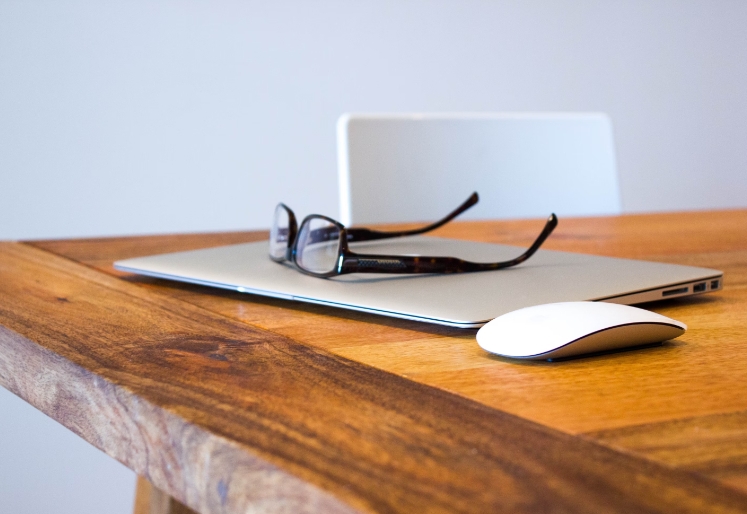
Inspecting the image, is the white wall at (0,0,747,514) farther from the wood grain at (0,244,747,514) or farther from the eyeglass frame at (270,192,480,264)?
the wood grain at (0,244,747,514)

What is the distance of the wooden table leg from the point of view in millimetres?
767

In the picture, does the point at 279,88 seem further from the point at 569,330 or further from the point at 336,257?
the point at 569,330

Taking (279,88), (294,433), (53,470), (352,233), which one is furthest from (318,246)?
(279,88)

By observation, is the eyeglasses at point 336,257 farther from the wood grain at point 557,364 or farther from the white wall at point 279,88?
the white wall at point 279,88

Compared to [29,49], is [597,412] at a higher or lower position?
lower

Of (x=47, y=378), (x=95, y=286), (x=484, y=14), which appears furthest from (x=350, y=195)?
(x=484, y=14)

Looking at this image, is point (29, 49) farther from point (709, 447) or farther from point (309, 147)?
point (709, 447)

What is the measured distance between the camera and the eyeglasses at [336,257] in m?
0.52

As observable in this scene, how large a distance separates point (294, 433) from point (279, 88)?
3.00m

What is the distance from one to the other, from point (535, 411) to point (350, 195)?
109cm

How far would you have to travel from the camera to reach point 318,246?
1.83 ft

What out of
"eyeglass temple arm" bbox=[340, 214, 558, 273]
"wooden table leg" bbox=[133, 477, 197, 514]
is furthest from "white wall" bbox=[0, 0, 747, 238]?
"eyeglass temple arm" bbox=[340, 214, 558, 273]

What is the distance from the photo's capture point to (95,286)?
604 millimetres

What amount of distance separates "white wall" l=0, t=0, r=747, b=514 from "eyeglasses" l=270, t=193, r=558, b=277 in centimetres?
240
